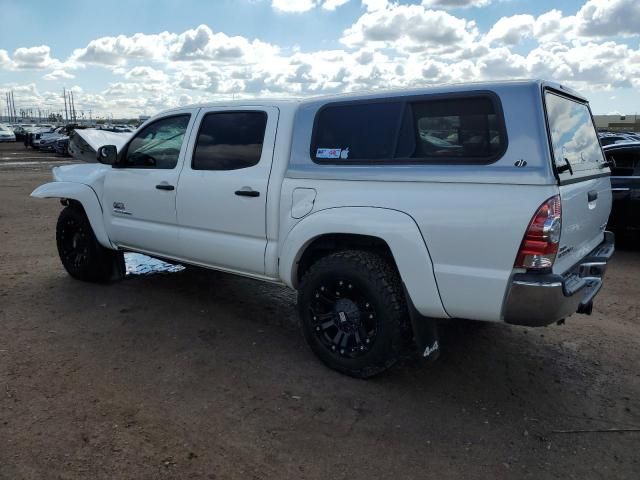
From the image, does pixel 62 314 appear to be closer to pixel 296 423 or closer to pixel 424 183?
pixel 296 423

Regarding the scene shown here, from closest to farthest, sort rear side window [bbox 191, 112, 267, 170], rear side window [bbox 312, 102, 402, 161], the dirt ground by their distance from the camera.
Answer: the dirt ground < rear side window [bbox 312, 102, 402, 161] < rear side window [bbox 191, 112, 267, 170]

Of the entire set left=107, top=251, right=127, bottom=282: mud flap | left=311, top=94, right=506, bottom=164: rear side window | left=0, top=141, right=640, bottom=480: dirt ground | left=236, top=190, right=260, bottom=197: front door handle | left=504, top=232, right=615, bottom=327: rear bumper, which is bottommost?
left=0, top=141, right=640, bottom=480: dirt ground

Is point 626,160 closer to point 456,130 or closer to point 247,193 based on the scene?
point 456,130

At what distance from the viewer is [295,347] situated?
442 centimetres

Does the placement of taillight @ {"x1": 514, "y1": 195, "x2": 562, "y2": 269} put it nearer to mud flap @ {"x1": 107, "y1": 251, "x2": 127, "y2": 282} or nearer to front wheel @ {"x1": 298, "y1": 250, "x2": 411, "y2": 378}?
front wheel @ {"x1": 298, "y1": 250, "x2": 411, "y2": 378}

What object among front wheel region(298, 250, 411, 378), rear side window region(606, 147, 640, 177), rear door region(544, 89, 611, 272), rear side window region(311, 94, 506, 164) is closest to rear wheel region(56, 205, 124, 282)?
front wheel region(298, 250, 411, 378)

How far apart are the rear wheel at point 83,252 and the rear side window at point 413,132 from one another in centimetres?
306

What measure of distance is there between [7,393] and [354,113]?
292 cm

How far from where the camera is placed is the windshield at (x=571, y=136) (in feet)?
10.5

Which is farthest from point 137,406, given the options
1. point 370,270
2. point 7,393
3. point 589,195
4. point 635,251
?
point 635,251

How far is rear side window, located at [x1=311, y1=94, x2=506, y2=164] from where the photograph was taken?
10.5 ft

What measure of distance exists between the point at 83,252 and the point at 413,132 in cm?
404

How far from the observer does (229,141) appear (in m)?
4.45

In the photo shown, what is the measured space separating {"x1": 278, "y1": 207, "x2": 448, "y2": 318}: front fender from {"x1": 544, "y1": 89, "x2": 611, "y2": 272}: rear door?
0.73m
